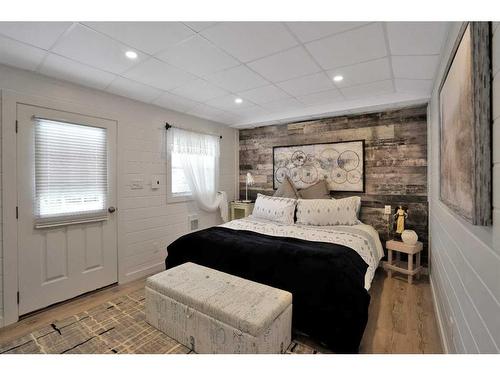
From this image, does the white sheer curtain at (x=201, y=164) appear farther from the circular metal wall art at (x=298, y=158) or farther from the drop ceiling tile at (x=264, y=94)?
the circular metal wall art at (x=298, y=158)

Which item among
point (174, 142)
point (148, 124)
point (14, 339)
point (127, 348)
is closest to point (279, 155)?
point (174, 142)

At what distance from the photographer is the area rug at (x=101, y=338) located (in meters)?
1.81

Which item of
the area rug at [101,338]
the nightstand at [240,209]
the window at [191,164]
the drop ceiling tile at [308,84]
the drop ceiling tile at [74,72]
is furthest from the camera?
the nightstand at [240,209]

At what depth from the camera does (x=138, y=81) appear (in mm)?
2521

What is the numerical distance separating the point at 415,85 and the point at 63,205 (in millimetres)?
4004

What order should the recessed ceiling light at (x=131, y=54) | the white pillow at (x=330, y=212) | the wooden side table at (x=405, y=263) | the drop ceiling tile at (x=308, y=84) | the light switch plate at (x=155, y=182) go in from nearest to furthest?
the recessed ceiling light at (x=131, y=54)
the drop ceiling tile at (x=308, y=84)
the wooden side table at (x=405, y=263)
the white pillow at (x=330, y=212)
the light switch plate at (x=155, y=182)

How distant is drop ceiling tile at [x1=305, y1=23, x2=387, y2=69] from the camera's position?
1.66 m

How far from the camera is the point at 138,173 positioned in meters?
3.16

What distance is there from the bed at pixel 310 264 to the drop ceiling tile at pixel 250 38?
172cm

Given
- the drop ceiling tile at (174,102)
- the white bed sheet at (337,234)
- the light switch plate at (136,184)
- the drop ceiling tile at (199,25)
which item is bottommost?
the white bed sheet at (337,234)

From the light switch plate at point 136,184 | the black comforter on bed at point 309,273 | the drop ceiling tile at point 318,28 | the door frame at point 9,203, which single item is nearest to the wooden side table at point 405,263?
the black comforter on bed at point 309,273

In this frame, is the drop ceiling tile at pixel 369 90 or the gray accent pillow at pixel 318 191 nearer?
the drop ceiling tile at pixel 369 90

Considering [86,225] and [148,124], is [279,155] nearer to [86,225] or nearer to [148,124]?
[148,124]
